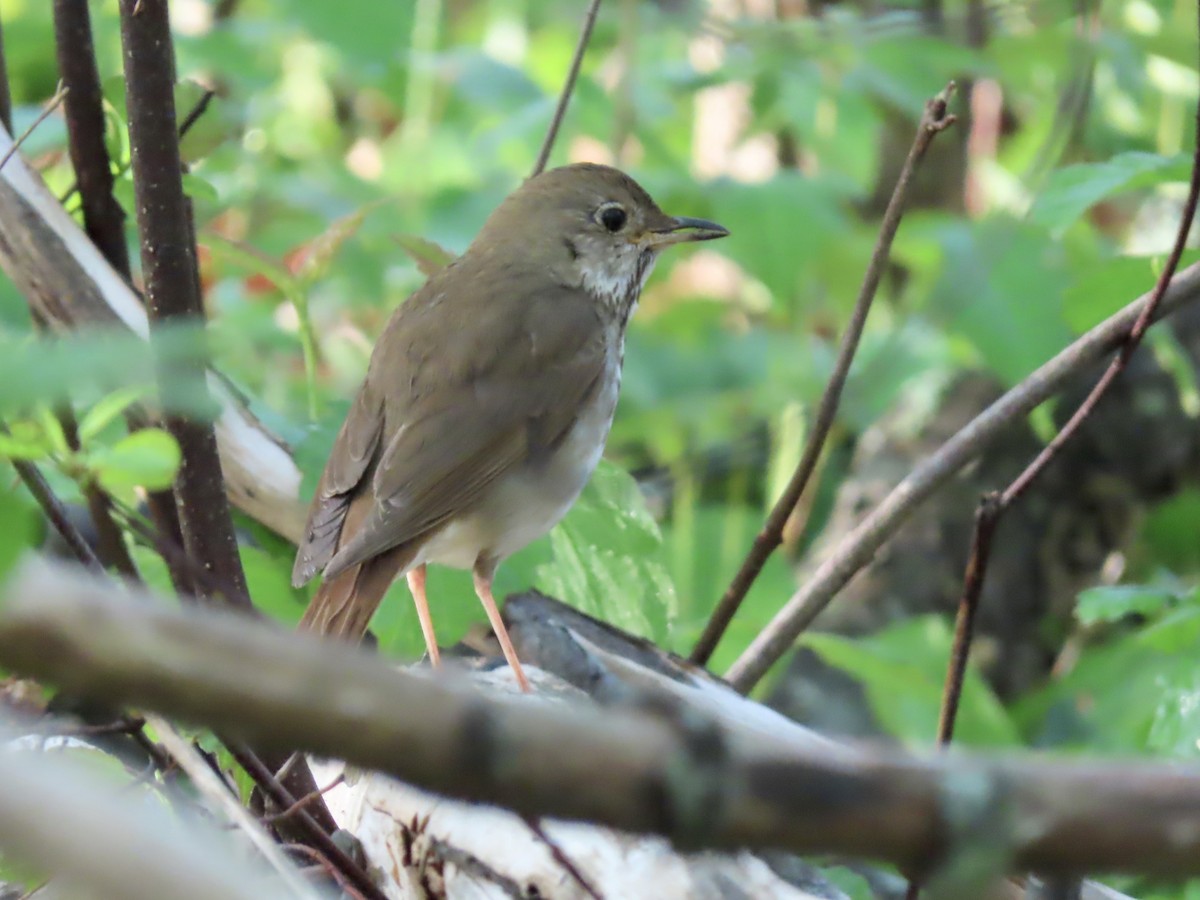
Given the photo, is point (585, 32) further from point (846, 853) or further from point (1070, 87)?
point (846, 853)

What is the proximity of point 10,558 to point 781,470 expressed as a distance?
3.08 metres

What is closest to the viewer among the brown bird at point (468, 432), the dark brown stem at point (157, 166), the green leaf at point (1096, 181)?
the dark brown stem at point (157, 166)

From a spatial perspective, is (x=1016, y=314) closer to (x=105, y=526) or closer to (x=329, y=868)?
(x=329, y=868)

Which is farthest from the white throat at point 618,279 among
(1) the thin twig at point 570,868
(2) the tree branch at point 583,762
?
(2) the tree branch at point 583,762

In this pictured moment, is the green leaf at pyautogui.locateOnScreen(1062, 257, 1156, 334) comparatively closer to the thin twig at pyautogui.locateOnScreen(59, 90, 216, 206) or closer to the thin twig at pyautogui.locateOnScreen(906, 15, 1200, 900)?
the thin twig at pyautogui.locateOnScreen(906, 15, 1200, 900)

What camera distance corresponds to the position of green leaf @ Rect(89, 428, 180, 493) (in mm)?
1067

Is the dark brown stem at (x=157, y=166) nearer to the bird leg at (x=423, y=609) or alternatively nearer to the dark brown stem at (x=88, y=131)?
the dark brown stem at (x=88, y=131)

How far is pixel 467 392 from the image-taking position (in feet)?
8.48

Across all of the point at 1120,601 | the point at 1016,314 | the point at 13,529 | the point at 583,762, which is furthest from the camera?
the point at 1016,314

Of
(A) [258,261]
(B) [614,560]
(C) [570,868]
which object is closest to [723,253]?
(B) [614,560]

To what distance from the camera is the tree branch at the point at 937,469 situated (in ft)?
7.02

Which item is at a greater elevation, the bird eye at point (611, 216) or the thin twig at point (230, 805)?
the bird eye at point (611, 216)

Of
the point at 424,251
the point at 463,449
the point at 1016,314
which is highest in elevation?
the point at 1016,314

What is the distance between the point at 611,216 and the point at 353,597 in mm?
1242
